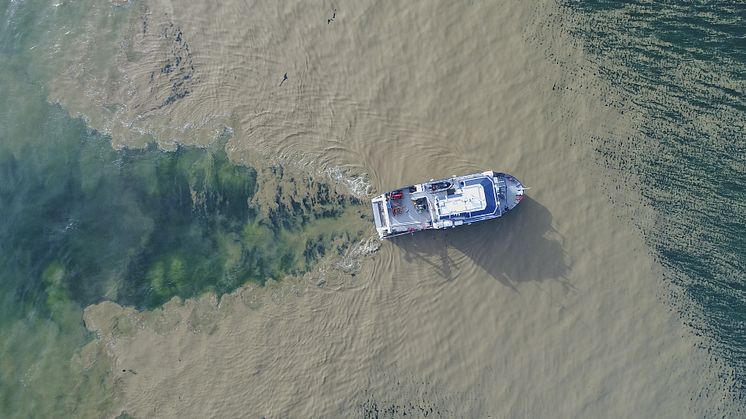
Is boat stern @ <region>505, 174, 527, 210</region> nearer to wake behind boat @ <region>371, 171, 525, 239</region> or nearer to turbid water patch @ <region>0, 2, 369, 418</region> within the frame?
wake behind boat @ <region>371, 171, 525, 239</region>

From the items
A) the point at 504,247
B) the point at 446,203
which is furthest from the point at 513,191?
the point at 446,203

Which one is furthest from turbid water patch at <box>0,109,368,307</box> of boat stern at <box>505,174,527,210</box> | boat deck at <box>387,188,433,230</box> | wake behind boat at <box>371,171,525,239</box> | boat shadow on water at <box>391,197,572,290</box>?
boat stern at <box>505,174,527,210</box>

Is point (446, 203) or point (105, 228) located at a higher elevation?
point (105, 228)

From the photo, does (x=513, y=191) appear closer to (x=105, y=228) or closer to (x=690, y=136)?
(x=690, y=136)

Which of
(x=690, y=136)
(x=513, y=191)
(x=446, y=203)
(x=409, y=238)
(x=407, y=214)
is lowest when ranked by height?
(x=409, y=238)

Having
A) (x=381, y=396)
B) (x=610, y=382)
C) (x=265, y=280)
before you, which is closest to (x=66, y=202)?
(x=265, y=280)

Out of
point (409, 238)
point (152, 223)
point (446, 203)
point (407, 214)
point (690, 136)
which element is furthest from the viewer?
point (152, 223)

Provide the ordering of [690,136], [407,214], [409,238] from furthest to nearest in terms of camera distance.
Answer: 1. [690,136]
2. [409,238]
3. [407,214]
